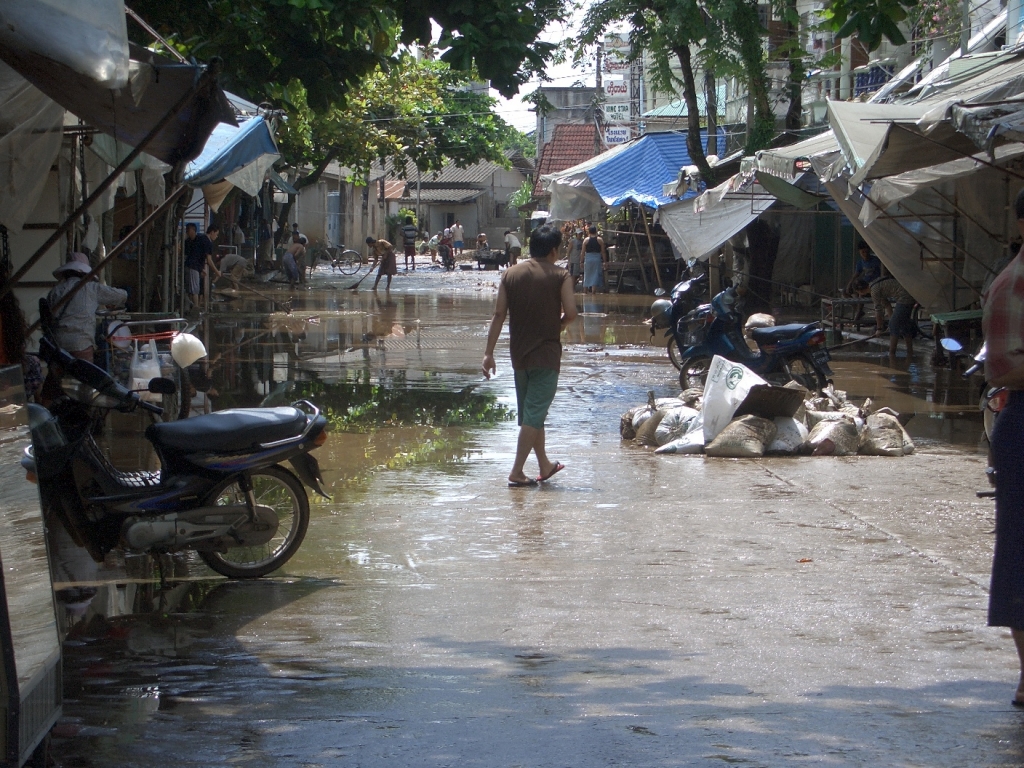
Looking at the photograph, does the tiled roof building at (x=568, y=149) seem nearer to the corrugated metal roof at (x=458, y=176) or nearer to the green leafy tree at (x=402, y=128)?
the green leafy tree at (x=402, y=128)

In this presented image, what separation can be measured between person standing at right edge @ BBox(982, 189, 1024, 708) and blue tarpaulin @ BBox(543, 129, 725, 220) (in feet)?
67.5

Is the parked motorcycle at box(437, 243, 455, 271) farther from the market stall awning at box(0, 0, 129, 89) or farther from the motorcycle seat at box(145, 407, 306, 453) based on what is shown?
the market stall awning at box(0, 0, 129, 89)

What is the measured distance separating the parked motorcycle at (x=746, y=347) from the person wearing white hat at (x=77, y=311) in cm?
577

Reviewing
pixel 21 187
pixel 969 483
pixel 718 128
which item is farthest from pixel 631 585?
pixel 718 128

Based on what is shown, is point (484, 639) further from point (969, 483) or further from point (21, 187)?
point (21, 187)

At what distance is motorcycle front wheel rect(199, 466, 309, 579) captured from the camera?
5617 mm

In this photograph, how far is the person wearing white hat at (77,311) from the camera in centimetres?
870

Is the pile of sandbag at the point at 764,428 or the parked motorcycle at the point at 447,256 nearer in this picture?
the pile of sandbag at the point at 764,428

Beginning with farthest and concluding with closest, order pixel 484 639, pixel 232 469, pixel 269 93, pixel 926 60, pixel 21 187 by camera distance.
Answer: pixel 926 60
pixel 269 93
pixel 21 187
pixel 232 469
pixel 484 639

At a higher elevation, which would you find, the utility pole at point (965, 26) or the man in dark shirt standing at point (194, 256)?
the utility pole at point (965, 26)

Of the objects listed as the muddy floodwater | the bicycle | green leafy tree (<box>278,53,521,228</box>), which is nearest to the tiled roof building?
green leafy tree (<box>278,53,521,228</box>)

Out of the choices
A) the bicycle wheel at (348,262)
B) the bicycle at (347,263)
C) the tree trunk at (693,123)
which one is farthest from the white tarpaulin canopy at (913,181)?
the bicycle wheel at (348,262)

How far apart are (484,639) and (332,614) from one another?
2.46ft

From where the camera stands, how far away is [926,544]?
6188mm
